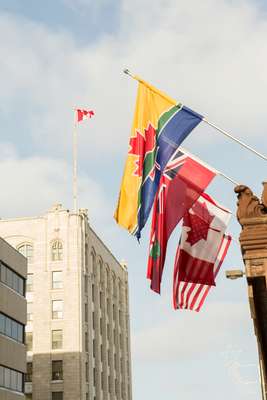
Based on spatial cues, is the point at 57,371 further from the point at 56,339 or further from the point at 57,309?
the point at 57,309

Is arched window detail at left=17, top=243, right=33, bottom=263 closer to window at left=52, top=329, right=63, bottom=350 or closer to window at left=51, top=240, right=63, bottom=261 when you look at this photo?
window at left=51, top=240, right=63, bottom=261

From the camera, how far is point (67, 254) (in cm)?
8350

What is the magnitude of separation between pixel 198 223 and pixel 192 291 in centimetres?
170

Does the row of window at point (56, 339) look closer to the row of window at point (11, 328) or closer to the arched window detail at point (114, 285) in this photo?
the arched window detail at point (114, 285)

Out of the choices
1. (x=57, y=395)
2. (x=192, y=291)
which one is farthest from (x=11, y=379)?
(x=192, y=291)

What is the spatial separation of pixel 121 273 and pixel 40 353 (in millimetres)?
27686

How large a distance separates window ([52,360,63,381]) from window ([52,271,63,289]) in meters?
9.03

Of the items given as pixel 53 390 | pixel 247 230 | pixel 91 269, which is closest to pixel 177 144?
pixel 247 230

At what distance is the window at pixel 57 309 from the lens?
267ft

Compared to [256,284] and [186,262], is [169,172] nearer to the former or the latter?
[186,262]

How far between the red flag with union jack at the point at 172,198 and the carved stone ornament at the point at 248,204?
8.59 ft

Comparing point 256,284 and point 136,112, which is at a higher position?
point 136,112

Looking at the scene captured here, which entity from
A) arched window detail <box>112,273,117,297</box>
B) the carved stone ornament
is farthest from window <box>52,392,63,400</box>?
the carved stone ornament

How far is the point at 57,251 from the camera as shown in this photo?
84125 millimetres
